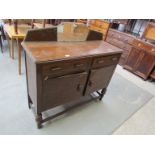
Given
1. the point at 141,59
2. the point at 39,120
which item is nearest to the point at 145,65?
the point at 141,59

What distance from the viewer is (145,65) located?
112 inches

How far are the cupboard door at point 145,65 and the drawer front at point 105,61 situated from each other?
4.91 ft

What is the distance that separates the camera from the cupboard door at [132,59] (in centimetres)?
291

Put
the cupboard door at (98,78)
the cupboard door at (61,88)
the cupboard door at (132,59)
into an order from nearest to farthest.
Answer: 1. the cupboard door at (61,88)
2. the cupboard door at (98,78)
3. the cupboard door at (132,59)

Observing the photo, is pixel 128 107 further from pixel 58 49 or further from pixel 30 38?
pixel 30 38

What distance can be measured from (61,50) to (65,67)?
0.18 meters

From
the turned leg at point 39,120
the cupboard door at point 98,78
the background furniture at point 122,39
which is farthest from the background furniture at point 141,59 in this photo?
the turned leg at point 39,120

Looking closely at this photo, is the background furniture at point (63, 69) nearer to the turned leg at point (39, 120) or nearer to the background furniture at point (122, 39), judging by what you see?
the turned leg at point (39, 120)

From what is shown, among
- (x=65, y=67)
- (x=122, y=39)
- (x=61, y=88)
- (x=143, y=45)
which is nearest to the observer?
(x=65, y=67)

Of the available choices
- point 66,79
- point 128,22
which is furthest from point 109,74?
point 128,22

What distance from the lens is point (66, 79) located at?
4.27ft

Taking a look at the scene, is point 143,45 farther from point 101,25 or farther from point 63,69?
point 63,69

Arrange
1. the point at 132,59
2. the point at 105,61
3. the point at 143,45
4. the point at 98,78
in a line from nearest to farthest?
the point at 105,61, the point at 98,78, the point at 143,45, the point at 132,59

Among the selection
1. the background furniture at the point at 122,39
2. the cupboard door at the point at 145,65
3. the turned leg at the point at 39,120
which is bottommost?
the turned leg at the point at 39,120
